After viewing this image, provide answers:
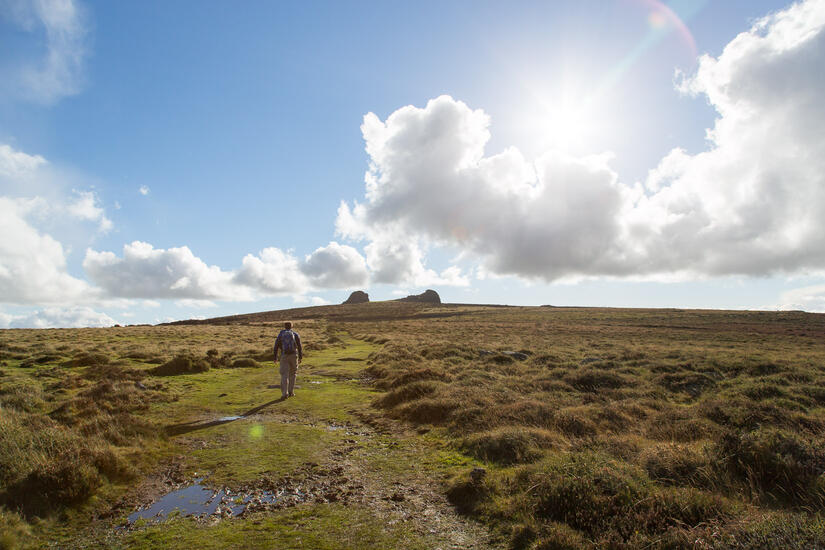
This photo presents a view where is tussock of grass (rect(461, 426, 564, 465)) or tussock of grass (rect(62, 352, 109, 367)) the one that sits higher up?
tussock of grass (rect(62, 352, 109, 367))

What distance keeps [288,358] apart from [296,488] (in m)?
8.34

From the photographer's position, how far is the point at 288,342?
1524cm

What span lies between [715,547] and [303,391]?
13805 mm

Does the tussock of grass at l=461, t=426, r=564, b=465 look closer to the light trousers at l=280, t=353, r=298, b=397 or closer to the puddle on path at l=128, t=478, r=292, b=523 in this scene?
the puddle on path at l=128, t=478, r=292, b=523

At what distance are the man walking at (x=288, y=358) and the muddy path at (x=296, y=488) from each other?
2.63m

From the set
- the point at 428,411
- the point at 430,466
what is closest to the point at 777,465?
the point at 430,466

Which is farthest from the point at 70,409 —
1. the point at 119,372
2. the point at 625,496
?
the point at 625,496

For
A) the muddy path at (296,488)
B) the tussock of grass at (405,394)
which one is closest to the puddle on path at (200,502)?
the muddy path at (296,488)

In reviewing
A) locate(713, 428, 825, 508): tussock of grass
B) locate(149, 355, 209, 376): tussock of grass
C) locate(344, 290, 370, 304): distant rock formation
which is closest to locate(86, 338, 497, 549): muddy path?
locate(713, 428, 825, 508): tussock of grass

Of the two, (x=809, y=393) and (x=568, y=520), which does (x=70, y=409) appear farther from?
(x=809, y=393)

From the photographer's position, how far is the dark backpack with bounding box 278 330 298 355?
49.7ft

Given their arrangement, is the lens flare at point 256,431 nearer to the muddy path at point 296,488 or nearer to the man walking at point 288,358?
the muddy path at point 296,488

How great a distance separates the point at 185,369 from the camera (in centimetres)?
2075

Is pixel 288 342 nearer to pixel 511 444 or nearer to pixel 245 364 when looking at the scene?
pixel 511 444
